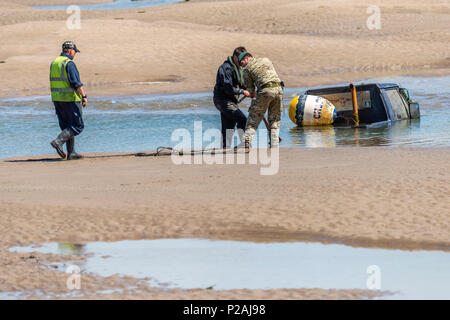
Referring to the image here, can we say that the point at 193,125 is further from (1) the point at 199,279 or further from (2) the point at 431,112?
(1) the point at 199,279

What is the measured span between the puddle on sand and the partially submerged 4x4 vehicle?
9.63 meters

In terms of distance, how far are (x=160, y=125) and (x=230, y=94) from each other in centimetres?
610

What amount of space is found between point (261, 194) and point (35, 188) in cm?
285

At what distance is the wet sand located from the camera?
24.1 feet

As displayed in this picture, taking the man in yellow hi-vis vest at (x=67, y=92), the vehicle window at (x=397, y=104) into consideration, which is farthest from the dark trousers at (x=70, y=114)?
Answer: the vehicle window at (x=397, y=104)

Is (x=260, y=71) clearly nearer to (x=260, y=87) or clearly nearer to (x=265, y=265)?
(x=260, y=87)

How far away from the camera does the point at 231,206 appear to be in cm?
877

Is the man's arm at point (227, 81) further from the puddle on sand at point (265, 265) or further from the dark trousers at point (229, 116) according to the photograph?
the puddle on sand at point (265, 265)

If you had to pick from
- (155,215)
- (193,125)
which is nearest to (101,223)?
(155,215)

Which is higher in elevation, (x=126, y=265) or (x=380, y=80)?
(x=380, y=80)

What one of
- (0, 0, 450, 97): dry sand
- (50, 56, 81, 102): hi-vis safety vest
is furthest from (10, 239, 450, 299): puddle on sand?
(0, 0, 450, 97): dry sand

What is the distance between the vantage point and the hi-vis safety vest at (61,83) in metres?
12.3

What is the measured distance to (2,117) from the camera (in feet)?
69.9

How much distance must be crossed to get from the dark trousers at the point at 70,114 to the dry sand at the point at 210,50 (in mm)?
13185
